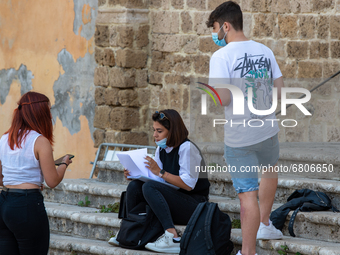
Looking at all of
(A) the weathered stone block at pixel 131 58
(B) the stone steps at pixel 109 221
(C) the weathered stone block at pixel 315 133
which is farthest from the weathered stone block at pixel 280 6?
(B) the stone steps at pixel 109 221

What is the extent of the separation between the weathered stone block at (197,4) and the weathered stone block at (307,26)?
4.27ft

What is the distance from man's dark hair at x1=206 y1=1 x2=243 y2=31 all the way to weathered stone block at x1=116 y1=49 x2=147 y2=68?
381 centimetres

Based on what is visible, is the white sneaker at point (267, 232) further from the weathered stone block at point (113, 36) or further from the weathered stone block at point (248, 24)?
the weathered stone block at point (113, 36)

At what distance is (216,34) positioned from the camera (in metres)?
3.75

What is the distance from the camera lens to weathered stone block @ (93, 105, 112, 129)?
7.69 meters

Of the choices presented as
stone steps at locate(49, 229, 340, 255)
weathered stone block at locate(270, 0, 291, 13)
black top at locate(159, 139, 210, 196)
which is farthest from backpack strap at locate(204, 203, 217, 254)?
weathered stone block at locate(270, 0, 291, 13)

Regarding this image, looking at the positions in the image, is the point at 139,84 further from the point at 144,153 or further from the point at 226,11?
the point at 226,11

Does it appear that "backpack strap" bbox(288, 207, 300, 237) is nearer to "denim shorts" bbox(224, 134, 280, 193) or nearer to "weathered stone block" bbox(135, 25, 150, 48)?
"denim shorts" bbox(224, 134, 280, 193)

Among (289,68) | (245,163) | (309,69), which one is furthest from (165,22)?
(245,163)

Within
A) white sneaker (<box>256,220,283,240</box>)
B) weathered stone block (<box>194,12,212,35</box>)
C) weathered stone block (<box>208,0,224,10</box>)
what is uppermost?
weathered stone block (<box>208,0,224,10</box>)

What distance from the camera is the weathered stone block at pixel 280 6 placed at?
262 inches

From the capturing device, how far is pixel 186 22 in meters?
7.39

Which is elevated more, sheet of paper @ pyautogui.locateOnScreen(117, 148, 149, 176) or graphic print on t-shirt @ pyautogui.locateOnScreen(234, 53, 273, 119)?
graphic print on t-shirt @ pyautogui.locateOnScreen(234, 53, 273, 119)

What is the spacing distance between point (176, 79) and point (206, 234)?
12.4 feet
